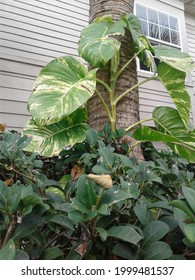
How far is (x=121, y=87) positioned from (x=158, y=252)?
1272 millimetres

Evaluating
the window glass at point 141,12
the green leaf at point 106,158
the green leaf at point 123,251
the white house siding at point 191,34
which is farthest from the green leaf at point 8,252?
the white house siding at point 191,34

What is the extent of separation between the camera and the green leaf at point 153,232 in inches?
24.6

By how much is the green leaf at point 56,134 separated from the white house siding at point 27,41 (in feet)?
7.96

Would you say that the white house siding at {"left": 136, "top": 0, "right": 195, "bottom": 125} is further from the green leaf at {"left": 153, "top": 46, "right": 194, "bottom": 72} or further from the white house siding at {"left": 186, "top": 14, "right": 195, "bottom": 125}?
Answer: the green leaf at {"left": 153, "top": 46, "right": 194, "bottom": 72}

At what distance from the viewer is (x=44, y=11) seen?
4652mm

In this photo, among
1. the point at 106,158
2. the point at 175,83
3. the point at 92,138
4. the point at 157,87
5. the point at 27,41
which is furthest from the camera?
the point at 157,87

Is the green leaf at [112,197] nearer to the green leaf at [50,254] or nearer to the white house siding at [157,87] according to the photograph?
the green leaf at [50,254]

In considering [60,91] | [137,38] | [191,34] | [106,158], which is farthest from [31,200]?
[191,34]

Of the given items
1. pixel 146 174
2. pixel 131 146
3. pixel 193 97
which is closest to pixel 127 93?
pixel 131 146

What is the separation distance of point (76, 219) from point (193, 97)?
5893 mm

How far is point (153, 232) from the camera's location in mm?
635

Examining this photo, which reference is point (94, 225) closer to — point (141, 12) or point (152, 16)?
point (141, 12)

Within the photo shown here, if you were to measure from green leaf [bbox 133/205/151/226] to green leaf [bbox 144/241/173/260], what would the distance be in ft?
0.23
